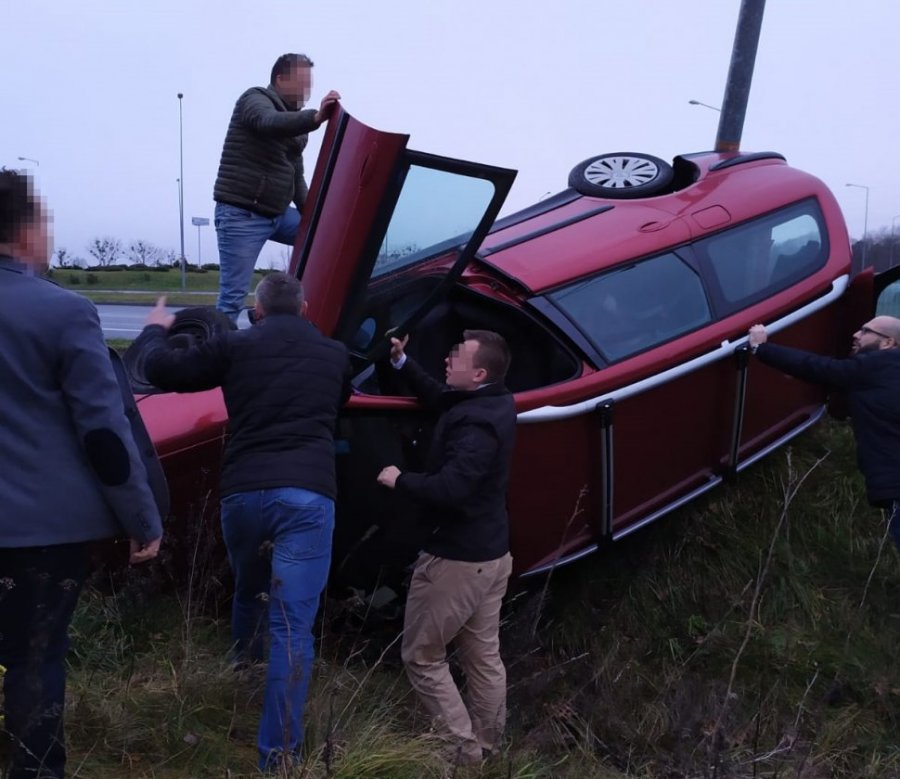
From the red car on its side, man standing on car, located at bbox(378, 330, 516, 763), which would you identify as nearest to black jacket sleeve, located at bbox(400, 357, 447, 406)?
the red car on its side

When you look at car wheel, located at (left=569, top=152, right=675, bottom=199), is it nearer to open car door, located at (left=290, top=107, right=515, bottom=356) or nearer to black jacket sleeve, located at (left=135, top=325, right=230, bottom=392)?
open car door, located at (left=290, top=107, right=515, bottom=356)

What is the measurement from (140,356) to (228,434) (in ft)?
1.70

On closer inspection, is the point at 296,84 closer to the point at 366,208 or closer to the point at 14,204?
the point at 366,208

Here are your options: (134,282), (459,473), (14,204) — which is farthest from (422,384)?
(134,282)

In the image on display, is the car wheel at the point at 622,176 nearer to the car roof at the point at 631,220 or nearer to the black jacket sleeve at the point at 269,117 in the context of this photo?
the car roof at the point at 631,220

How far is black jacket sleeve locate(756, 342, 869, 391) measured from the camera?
4.57 metres

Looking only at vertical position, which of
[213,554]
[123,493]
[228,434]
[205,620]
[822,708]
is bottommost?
[822,708]

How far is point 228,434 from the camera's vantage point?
3.81 m

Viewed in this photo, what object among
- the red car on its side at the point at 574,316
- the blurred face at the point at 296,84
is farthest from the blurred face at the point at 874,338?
the blurred face at the point at 296,84

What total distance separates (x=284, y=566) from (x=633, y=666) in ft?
7.04

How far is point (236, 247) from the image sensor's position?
5.17 metres

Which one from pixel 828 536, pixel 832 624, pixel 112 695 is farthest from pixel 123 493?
pixel 828 536

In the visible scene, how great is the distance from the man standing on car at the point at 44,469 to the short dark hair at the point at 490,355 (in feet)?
4.51

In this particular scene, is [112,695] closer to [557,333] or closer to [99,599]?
[99,599]
